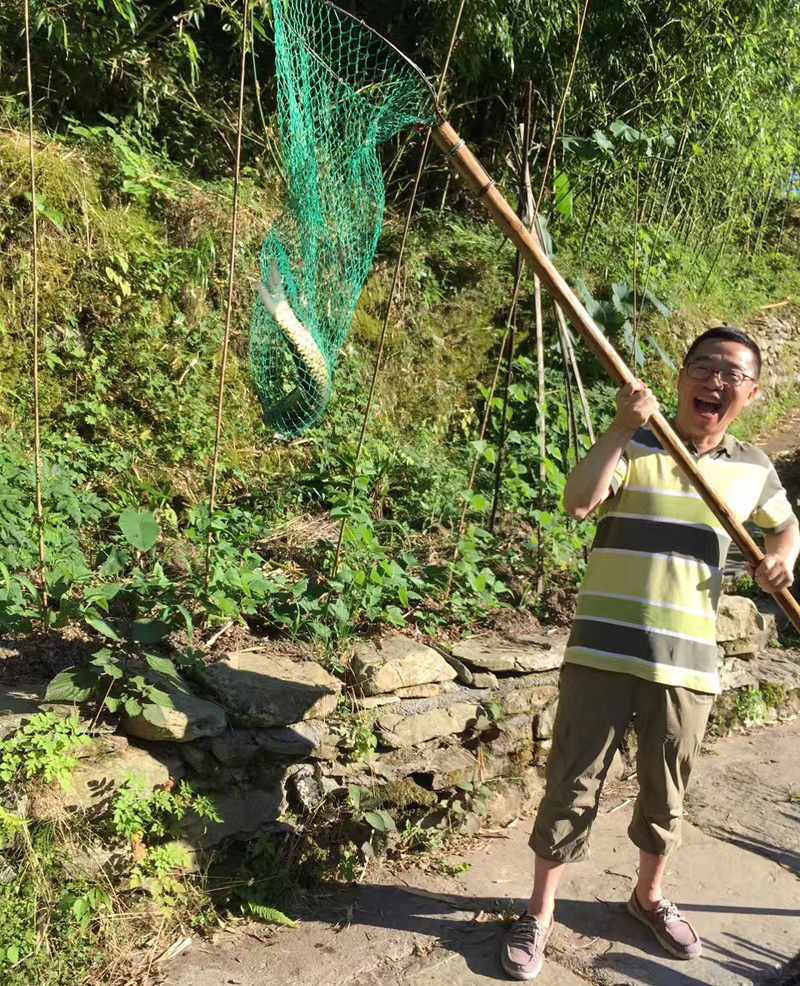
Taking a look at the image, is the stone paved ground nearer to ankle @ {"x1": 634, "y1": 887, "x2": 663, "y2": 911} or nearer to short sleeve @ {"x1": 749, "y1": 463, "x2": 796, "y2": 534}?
ankle @ {"x1": 634, "y1": 887, "x2": 663, "y2": 911}

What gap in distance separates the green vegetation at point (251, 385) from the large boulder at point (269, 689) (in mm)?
105

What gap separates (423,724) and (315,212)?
171 centimetres

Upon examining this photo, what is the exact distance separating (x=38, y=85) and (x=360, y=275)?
3.10 metres

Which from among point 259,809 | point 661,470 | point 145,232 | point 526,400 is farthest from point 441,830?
point 145,232

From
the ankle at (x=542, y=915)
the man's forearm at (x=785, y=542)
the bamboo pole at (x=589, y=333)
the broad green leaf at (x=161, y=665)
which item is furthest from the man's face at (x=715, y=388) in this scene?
the broad green leaf at (x=161, y=665)

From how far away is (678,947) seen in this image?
2320 mm

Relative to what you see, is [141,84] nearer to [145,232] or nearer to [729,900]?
[145,232]

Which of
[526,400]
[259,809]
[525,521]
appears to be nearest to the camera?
[259,809]

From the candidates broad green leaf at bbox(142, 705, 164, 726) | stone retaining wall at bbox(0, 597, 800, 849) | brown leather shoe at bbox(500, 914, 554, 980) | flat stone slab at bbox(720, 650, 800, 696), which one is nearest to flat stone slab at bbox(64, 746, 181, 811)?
stone retaining wall at bbox(0, 597, 800, 849)

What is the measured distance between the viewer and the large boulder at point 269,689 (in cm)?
248

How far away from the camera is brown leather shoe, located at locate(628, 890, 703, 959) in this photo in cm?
232

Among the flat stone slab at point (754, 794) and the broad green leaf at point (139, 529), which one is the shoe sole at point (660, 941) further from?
the broad green leaf at point (139, 529)

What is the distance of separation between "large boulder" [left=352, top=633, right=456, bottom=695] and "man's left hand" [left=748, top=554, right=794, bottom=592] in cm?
114

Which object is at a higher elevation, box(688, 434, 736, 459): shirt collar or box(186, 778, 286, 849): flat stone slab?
box(688, 434, 736, 459): shirt collar
